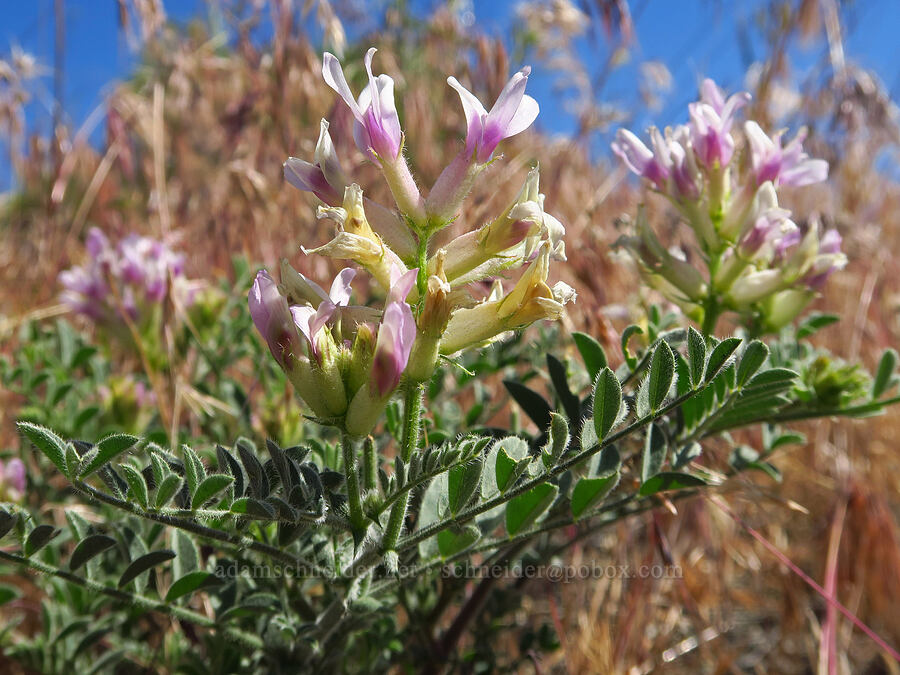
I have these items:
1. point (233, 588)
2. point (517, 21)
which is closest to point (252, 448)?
point (233, 588)

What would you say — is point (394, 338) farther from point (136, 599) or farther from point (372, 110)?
point (136, 599)

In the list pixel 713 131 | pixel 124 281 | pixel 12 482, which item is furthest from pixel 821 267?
pixel 124 281

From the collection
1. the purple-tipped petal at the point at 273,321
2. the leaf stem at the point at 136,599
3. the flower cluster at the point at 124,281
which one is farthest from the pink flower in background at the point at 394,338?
A: the flower cluster at the point at 124,281

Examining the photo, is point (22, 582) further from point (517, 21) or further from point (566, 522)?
point (517, 21)

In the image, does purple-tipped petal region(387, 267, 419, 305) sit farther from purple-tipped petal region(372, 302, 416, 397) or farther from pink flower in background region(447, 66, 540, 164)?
pink flower in background region(447, 66, 540, 164)

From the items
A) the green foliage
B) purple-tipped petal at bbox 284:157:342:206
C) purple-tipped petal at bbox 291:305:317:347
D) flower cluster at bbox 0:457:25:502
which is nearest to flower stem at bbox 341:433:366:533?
the green foliage

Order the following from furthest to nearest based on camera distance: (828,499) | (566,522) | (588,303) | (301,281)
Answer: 1. (828,499)
2. (588,303)
3. (566,522)
4. (301,281)
